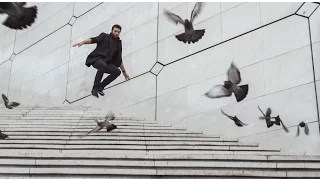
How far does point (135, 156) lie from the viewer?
347 cm

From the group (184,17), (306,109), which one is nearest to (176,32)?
(184,17)

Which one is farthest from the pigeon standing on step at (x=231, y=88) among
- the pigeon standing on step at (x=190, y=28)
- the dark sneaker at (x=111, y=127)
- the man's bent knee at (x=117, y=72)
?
the man's bent knee at (x=117, y=72)

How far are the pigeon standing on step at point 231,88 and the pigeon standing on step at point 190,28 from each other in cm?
65

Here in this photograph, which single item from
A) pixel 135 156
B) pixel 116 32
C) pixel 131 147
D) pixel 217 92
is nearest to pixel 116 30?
pixel 116 32

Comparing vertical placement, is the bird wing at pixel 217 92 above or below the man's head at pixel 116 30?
below

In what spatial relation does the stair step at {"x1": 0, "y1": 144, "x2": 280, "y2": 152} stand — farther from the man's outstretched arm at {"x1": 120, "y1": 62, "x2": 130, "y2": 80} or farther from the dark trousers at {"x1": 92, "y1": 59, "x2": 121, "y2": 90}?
the dark trousers at {"x1": 92, "y1": 59, "x2": 121, "y2": 90}

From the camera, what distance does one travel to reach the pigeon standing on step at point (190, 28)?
20.4 feet

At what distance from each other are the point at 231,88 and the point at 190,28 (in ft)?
3.86

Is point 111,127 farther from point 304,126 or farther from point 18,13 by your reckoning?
point 304,126

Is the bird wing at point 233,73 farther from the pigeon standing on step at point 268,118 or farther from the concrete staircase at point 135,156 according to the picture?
the concrete staircase at point 135,156

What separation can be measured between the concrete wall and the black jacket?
107mm

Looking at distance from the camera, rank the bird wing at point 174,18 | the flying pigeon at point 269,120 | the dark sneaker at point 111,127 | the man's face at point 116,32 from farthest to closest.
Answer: the man's face at point 116,32 → the bird wing at point 174,18 → the flying pigeon at point 269,120 → the dark sneaker at point 111,127

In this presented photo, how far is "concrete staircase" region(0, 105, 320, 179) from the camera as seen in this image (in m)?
3.21

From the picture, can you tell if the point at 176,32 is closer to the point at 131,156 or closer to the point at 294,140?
the point at 294,140
